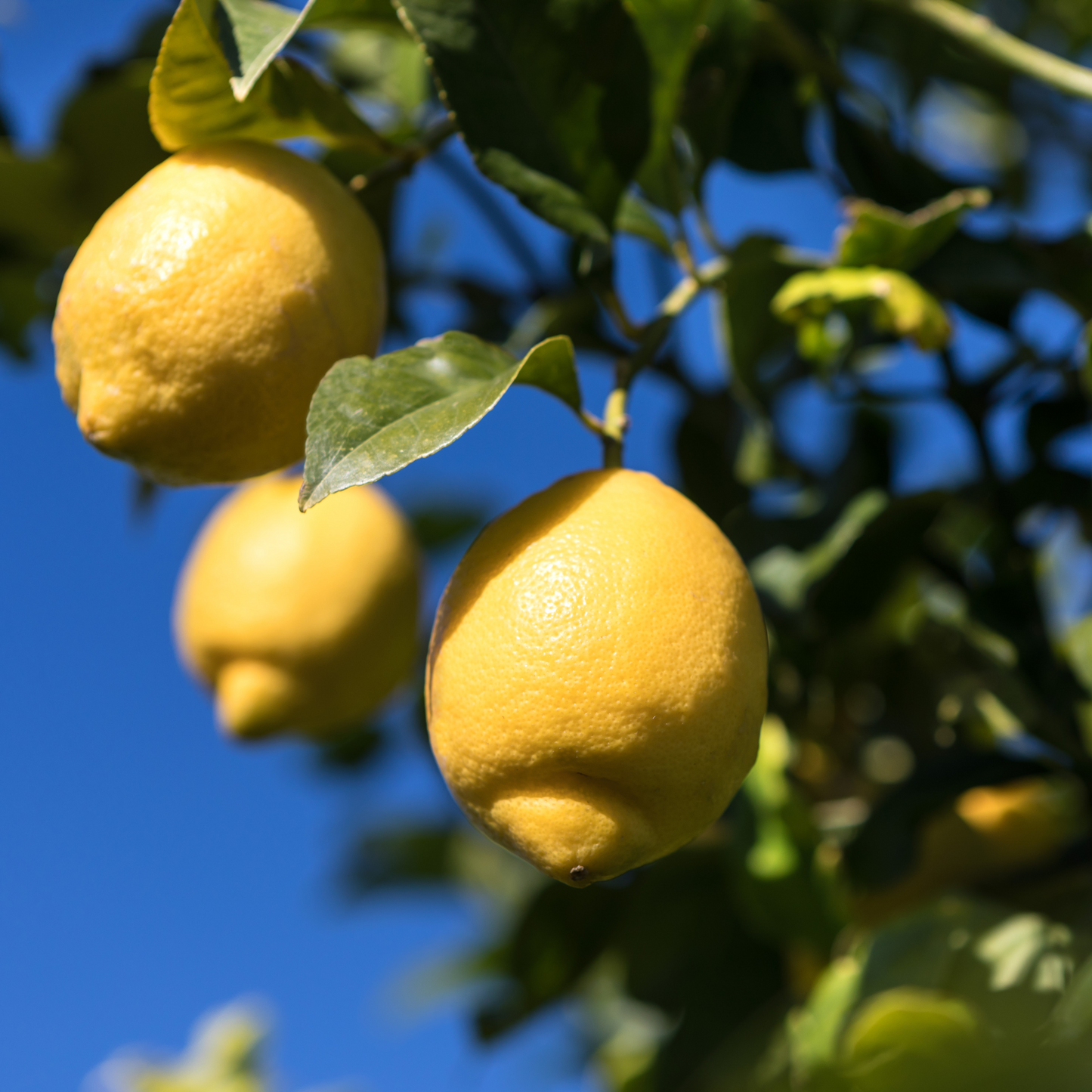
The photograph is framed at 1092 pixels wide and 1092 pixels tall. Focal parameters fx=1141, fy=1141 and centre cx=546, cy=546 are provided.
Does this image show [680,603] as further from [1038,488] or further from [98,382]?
[1038,488]

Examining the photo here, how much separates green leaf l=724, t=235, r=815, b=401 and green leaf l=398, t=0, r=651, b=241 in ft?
0.46

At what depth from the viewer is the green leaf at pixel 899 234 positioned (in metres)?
0.80

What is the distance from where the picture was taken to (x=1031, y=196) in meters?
1.61

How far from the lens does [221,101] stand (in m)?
0.69

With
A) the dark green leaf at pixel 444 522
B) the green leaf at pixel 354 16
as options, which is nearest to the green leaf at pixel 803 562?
the green leaf at pixel 354 16

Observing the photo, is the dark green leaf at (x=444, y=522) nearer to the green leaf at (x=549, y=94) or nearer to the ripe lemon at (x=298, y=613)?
the ripe lemon at (x=298, y=613)

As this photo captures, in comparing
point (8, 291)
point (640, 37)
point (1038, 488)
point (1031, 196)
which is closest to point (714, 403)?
point (1038, 488)

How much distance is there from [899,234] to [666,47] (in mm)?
211

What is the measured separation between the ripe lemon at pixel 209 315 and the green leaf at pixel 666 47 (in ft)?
0.81

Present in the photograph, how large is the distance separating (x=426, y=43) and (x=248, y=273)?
169mm

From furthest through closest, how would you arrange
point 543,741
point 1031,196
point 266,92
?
point 1031,196 < point 266,92 < point 543,741

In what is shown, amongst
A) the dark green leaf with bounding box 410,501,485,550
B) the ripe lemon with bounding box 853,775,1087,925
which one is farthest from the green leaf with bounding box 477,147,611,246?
the dark green leaf with bounding box 410,501,485,550

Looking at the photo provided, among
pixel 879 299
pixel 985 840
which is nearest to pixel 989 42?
pixel 879 299

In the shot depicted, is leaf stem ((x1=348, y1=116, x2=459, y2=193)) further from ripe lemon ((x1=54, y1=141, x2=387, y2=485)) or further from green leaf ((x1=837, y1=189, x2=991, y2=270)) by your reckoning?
green leaf ((x1=837, y1=189, x2=991, y2=270))
